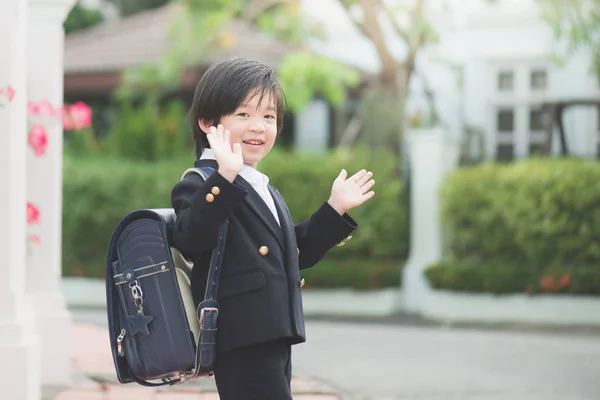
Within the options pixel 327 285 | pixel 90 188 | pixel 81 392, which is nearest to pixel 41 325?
pixel 81 392

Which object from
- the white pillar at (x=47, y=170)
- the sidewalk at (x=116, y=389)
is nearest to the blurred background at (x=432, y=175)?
the sidewalk at (x=116, y=389)

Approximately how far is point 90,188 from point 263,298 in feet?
35.0

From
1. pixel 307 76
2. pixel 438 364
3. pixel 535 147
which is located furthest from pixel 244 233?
pixel 535 147

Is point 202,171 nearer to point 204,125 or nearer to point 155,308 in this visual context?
point 204,125

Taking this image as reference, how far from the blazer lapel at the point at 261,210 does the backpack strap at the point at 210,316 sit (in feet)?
0.46

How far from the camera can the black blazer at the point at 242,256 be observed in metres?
3.01

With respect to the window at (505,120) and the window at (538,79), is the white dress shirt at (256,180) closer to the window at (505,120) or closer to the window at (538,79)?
the window at (505,120)

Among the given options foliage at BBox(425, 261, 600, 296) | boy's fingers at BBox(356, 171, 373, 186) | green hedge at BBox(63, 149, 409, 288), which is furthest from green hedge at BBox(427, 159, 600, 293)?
boy's fingers at BBox(356, 171, 373, 186)

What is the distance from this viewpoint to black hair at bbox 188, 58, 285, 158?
10.5ft

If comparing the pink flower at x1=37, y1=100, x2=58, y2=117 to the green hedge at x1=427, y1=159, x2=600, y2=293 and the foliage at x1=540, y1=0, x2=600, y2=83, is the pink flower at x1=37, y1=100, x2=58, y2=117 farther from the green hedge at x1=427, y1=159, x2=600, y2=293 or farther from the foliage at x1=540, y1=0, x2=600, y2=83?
the foliage at x1=540, y1=0, x2=600, y2=83

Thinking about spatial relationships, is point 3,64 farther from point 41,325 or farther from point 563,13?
point 563,13

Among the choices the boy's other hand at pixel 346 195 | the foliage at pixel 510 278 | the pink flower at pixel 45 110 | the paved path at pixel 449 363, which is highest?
the pink flower at pixel 45 110

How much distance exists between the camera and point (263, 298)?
123 inches

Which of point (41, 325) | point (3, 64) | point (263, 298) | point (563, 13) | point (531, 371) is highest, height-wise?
point (563, 13)
